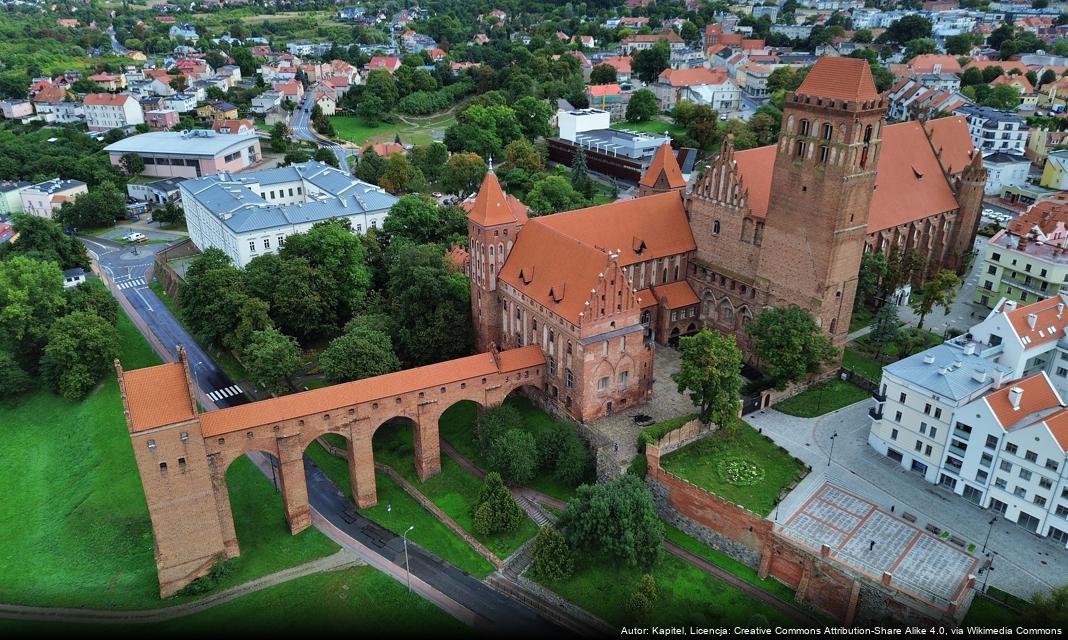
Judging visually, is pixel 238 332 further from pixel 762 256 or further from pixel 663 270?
pixel 762 256

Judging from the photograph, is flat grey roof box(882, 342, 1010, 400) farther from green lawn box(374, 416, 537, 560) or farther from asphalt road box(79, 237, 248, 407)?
asphalt road box(79, 237, 248, 407)

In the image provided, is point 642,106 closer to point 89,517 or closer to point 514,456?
point 514,456

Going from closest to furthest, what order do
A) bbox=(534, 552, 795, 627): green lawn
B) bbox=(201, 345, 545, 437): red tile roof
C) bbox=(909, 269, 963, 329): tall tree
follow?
bbox=(534, 552, 795, 627): green lawn
bbox=(201, 345, 545, 437): red tile roof
bbox=(909, 269, 963, 329): tall tree

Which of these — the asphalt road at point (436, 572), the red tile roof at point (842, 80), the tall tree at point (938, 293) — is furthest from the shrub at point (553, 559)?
the tall tree at point (938, 293)

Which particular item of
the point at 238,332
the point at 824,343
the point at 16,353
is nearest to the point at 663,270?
the point at 824,343

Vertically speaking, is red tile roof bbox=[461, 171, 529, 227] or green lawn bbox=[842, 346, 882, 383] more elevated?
→ red tile roof bbox=[461, 171, 529, 227]

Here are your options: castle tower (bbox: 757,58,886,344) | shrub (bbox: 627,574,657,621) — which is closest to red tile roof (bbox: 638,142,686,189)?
castle tower (bbox: 757,58,886,344)

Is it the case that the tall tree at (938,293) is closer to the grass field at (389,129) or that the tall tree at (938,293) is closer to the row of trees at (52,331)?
the row of trees at (52,331)
